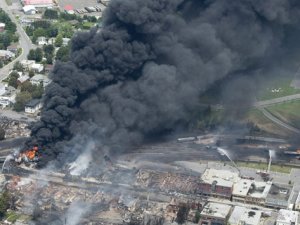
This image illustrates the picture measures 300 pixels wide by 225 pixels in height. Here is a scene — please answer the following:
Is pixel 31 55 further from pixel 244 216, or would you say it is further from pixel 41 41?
pixel 244 216

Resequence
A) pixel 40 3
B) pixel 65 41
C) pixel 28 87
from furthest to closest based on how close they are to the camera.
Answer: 1. pixel 40 3
2. pixel 65 41
3. pixel 28 87

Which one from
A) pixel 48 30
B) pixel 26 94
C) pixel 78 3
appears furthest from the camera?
pixel 78 3

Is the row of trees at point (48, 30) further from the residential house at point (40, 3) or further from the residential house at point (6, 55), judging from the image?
the residential house at point (40, 3)

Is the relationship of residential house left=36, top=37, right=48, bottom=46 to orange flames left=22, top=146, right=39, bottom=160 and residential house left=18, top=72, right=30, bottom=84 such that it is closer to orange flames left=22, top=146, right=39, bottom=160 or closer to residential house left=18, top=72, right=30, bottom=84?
residential house left=18, top=72, right=30, bottom=84

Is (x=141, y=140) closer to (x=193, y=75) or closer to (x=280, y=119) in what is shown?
(x=193, y=75)

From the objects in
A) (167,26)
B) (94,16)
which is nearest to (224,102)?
(167,26)

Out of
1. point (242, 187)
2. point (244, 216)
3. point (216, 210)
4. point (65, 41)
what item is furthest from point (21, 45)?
point (244, 216)
